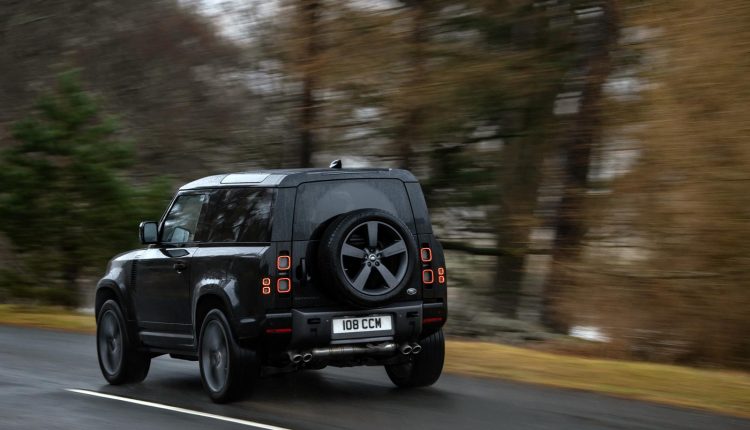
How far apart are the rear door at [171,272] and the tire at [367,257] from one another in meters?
1.69

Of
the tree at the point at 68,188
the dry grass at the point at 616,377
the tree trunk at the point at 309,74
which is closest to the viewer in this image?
the dry grass at the point at 616,377

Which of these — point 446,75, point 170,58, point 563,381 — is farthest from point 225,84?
point 563,381

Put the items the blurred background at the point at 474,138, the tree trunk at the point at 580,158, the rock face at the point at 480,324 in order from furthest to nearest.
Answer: the rock face at the point at 480,324 → the tree trunk at the point at 580,158 → the blurred background at the point at 474,138

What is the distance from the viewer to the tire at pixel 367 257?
9227 mm

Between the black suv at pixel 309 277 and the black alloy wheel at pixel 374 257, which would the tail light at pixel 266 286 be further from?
the black alloy wheel at pixel 374 257

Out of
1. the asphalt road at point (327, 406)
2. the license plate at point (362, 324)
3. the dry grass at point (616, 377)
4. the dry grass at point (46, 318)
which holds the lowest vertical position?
the dry grass at point (46, 318)

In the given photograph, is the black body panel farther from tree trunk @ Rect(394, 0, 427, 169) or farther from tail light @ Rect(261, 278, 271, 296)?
tree trunk @ Rect(394, 0, 427, 169)

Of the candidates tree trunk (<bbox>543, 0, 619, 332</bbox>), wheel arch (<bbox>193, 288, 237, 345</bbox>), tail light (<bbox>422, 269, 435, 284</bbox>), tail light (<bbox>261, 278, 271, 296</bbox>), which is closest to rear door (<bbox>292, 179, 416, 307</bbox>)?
tail light (<bbox>261, 278, 271, 296</bbox>)

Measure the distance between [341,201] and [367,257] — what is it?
556 mm

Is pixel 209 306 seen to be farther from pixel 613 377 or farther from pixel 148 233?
pixel 613 377

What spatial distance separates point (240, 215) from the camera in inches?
386

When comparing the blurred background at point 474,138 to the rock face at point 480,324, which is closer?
the blurred background at point 474,138

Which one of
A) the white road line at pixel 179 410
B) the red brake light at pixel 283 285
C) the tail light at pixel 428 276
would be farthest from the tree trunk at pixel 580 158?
the red brake light at pixel 283 285

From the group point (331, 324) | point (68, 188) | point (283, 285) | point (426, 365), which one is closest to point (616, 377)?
point (426, 365)
